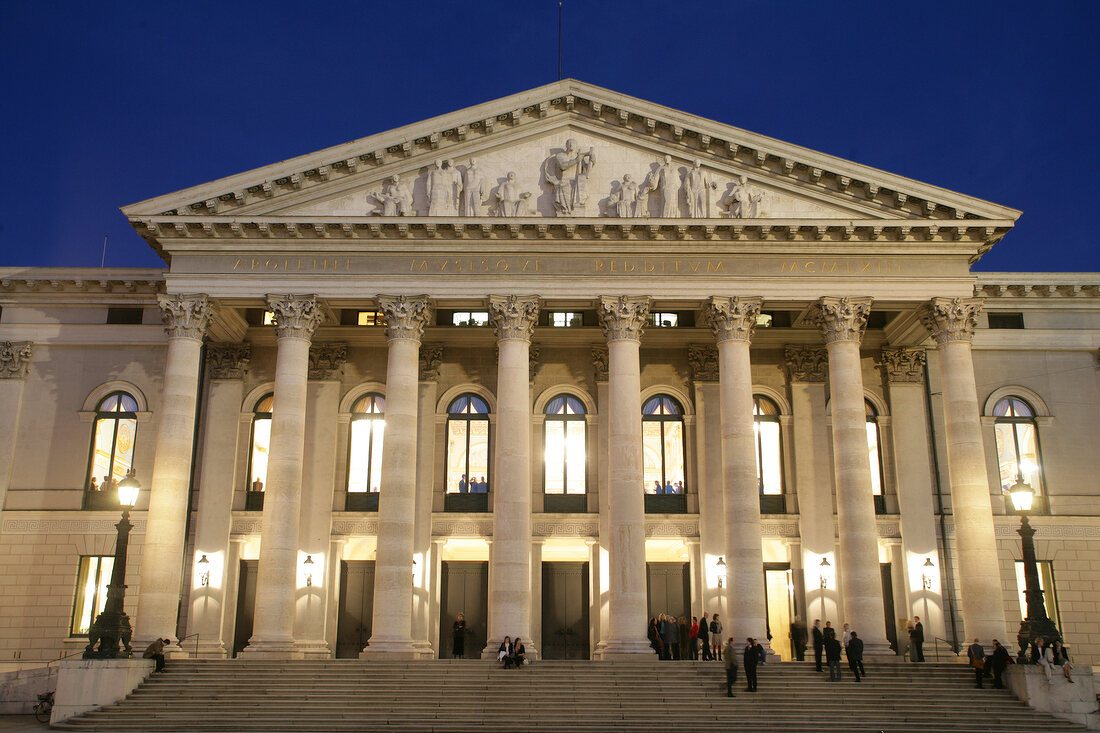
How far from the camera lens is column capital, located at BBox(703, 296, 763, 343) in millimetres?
31734

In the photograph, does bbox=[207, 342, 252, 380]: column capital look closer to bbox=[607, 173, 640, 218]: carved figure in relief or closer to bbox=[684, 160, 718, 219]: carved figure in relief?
bbox=[607, 173, 640, 218]: carved figure in relief

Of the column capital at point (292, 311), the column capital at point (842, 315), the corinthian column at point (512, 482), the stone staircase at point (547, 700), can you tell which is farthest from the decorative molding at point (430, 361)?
the column capital at point (842, 315)

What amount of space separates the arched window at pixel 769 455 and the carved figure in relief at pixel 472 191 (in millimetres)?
12230

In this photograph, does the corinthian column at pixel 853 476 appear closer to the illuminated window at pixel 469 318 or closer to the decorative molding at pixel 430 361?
the illuminated window at pixel 469 318

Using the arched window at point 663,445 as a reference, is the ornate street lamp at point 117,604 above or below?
below

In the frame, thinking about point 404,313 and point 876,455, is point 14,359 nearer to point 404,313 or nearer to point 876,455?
point 404,313

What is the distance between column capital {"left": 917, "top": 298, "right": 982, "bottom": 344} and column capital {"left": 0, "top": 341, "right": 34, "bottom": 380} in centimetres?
3169

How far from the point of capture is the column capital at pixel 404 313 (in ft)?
104

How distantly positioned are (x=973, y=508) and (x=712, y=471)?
29.1 ft

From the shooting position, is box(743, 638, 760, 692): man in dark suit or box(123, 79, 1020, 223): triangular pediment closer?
box(743, 638, 760, 692): man in dark suit

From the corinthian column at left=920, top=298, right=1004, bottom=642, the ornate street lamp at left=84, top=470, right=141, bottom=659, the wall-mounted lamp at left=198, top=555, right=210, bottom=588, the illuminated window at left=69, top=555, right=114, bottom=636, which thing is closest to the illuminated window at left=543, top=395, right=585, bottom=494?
the wall-mounted lamp at left=198, top=555, right=210, bottom=588

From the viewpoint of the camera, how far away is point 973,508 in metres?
30.3

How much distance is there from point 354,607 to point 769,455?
15863 mm

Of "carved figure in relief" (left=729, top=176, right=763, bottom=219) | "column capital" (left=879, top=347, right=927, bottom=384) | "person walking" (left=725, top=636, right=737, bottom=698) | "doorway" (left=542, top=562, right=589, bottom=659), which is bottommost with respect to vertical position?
"person walking" (left=725, top=636, right=737, bottom=698)
